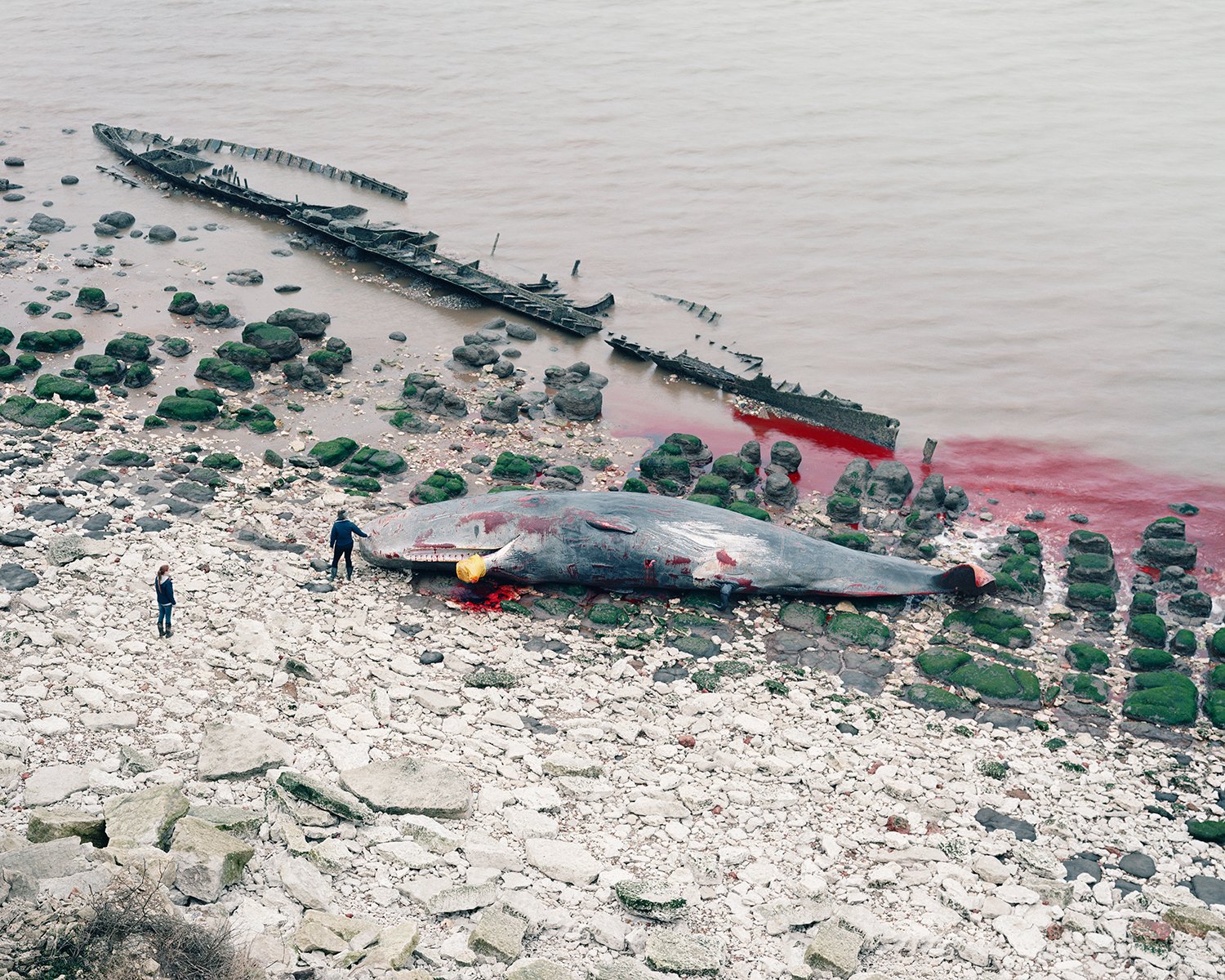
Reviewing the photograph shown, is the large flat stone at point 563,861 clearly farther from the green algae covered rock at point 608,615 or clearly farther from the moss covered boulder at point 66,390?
the moss covered boulder at point 66,390

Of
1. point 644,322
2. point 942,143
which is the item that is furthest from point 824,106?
point 644,322

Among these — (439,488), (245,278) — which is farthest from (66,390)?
(245,278)

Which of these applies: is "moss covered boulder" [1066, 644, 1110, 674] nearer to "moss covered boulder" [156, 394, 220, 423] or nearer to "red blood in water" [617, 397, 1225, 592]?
"red blood in water" [617, 397, 1225, 592]

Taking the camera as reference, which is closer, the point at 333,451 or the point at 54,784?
the point at 54,784

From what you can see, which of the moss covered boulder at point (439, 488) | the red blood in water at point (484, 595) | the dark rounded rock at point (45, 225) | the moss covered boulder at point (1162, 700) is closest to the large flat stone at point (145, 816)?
the red blood in water at point (484, 595)

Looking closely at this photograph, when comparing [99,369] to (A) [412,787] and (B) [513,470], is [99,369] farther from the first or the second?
A: (A) [412,787]

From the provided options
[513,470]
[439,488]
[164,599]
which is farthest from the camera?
[513,470]
